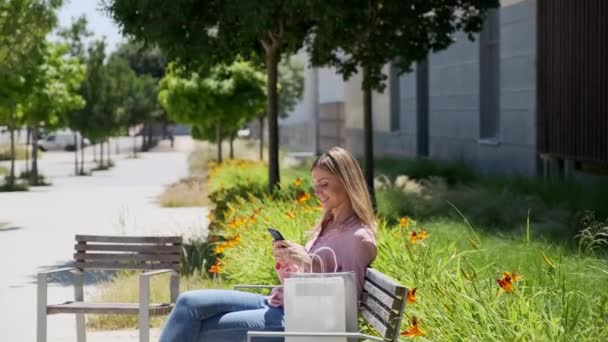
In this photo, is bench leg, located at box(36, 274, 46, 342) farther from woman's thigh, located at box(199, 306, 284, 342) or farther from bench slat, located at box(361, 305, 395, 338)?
bench slat, located at box(361, 305, 395, 338)

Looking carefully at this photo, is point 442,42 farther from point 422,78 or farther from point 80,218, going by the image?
→ point 422,78

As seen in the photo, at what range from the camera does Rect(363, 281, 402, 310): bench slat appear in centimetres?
591

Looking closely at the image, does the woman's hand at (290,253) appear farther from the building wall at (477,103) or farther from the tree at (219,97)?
the tree at (219,97)

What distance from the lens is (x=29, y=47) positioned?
78.7ft

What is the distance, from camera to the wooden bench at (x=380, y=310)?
→ 5.91 meters

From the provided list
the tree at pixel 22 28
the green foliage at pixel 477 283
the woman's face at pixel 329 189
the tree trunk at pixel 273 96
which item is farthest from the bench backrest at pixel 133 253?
the tree at pixel 22 28

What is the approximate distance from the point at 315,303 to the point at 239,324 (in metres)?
0.70

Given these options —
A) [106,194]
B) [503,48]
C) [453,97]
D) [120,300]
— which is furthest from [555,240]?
[106,194]

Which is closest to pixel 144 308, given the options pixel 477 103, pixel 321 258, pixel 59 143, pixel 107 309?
pixel 107 309

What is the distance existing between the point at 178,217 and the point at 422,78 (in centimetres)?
1243

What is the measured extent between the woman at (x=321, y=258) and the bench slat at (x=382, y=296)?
12cm

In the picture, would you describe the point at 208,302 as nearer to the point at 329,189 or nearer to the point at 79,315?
the point at 329,189

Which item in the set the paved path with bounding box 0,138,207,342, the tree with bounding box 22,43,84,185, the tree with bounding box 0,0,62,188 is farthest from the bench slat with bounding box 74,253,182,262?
the tree with bounding box 22,43,84,185

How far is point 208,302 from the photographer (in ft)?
22.2
